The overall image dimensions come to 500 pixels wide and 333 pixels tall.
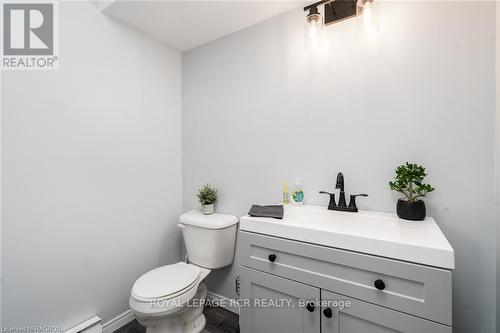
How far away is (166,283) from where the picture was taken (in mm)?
1351

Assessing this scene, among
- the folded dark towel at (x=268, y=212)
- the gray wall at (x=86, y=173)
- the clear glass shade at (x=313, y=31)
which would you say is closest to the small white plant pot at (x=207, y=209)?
the gray wall at (x=86, y=173)

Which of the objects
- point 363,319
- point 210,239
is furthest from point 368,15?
point 210,239

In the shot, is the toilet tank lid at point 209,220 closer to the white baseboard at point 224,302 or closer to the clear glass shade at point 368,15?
the white baseboard at point 224,302

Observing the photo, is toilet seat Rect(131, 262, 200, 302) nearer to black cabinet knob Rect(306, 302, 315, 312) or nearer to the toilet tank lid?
the toilet tank lid

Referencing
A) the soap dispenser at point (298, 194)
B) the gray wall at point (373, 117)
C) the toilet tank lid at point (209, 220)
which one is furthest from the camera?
the toilet tank lid at point (209, 220)

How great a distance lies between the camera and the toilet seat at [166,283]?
124cm

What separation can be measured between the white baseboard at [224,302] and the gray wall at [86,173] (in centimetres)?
48

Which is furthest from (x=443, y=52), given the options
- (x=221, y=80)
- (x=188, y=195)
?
(x=188, y=195)

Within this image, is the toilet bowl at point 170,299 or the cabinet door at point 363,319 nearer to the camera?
the cabinet door at point 363,319

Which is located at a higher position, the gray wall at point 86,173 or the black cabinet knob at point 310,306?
the gray wall at point 86,173

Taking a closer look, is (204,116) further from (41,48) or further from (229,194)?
(41,48)

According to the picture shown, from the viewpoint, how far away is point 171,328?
1.41 metres

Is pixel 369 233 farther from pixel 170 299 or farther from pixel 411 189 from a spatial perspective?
pixel 170 299

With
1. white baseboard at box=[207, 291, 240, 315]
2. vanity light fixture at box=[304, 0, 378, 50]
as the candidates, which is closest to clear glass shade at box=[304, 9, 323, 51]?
vanity light fixture at box=[304, 0, 378, 50]
